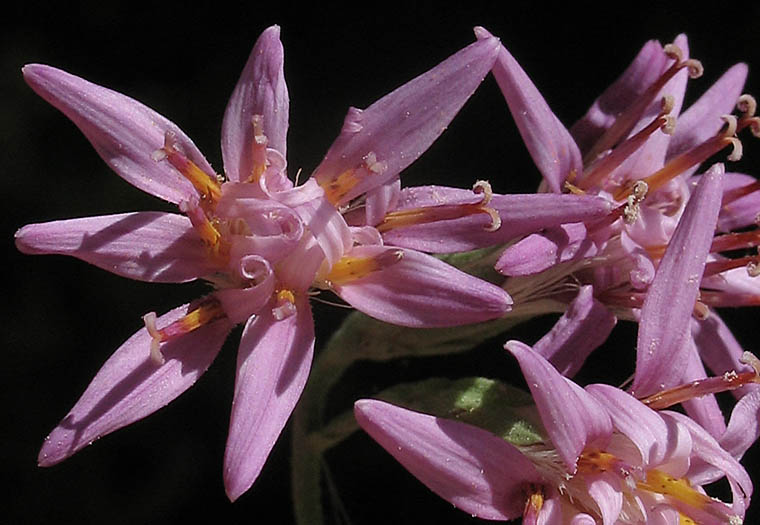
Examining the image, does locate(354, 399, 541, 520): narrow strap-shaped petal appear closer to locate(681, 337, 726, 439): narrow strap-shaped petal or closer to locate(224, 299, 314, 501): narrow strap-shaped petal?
locate(224, 299, 314, 501): narrow strap-shaped petal

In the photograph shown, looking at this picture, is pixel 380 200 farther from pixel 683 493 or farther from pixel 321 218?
pixel 683 493

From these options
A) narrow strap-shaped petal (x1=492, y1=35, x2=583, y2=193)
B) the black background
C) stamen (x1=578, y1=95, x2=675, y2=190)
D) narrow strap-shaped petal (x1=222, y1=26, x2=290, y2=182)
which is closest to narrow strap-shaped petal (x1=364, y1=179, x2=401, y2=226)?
narrow strap-shaped petal (x1=222, y1=26, x2=290, y2=182)

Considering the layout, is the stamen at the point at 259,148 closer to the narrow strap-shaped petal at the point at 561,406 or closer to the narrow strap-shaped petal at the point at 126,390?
the narrow strap-shaped petal at the point at 126,390

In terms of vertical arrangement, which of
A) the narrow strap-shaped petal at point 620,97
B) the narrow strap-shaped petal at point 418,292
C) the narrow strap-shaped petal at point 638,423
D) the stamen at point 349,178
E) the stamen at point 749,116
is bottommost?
the narrow strap-shaped petal at point 638,423

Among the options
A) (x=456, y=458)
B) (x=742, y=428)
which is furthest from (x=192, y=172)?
(x=742, y=428)

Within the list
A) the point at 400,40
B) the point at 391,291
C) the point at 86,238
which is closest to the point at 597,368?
the point at 400,40

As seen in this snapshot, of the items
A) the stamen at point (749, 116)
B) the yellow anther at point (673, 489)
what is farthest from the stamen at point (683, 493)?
the stamen at point (749, 116)

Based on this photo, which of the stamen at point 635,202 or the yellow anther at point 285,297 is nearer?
the yellow anther at point 285,297
